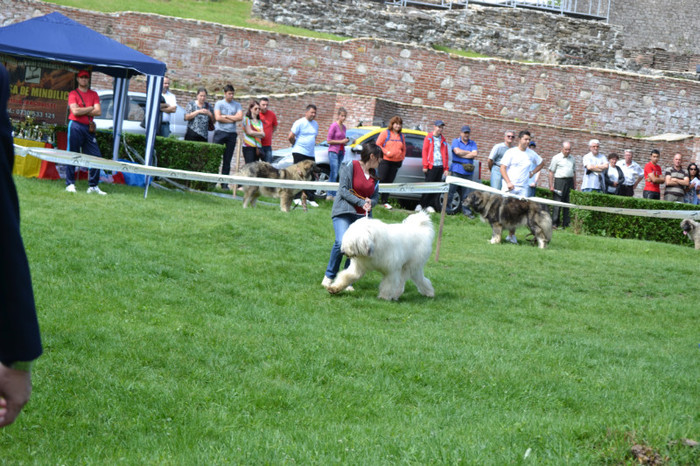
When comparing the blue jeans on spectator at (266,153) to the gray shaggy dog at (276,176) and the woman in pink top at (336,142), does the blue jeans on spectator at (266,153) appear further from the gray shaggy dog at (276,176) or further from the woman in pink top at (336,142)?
the gray shaggy dog at (276,176)

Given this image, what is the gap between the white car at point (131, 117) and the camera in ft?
61.2

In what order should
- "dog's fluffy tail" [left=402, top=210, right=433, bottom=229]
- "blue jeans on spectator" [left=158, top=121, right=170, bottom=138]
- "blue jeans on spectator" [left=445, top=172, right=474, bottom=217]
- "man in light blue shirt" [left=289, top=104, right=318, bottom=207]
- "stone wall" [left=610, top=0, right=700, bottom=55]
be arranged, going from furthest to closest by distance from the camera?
"stone wall" [left=610, top=0, right=700, bottom=55], "blue jeans on spectator" [left=445, top=172, right=474, bottom=217], "blue jeans on spectator" [left=158, top=121, right=170, bottom=138], "man in light blue shirt" [left=289, top=104, right=318, bottom=207], "dog's fluffy tail" [left=402, top=210, right=433, bottom=229]

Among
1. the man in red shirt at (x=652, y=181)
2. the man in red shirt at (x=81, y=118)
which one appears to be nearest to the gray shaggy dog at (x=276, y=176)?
the man in red shirt at (x=81, y=118)

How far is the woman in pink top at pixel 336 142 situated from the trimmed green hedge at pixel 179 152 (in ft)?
7.87

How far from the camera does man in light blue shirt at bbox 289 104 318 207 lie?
1703 cm

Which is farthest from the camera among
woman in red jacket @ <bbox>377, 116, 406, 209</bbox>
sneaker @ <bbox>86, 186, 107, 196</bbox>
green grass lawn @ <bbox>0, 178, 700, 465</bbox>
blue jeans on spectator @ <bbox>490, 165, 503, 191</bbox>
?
blue jeans on spectator @ <bbox>490, 165, 503, 191</bbox>

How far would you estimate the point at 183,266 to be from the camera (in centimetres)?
966

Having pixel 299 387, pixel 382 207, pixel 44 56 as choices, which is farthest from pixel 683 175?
pixel 299 387

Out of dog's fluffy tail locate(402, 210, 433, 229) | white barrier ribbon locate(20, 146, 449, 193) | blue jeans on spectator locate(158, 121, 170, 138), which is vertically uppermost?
blue jeans on spectator locate(158, 121, 170, 138)

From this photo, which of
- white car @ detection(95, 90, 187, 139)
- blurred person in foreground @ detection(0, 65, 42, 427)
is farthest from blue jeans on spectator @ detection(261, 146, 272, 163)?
blurred person in foreground @ detection(0, 65, 42, 427)

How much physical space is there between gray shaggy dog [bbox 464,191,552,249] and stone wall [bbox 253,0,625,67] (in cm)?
1942

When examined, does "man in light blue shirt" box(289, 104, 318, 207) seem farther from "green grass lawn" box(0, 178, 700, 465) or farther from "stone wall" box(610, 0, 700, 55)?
"stone wall" box(610, 0, 700, 55)

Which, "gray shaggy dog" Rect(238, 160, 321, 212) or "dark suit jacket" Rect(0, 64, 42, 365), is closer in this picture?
"dark suit jacket" Rect(0, 64, 42, 365)

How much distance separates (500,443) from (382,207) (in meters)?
13.3
